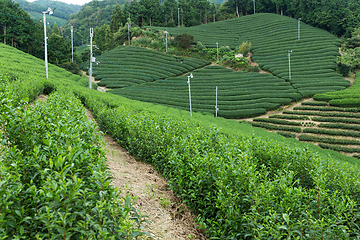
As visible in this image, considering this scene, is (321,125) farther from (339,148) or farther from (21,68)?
(21,68)

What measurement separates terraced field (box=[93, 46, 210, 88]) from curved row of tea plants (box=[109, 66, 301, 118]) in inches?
165

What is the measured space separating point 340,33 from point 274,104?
158 feet

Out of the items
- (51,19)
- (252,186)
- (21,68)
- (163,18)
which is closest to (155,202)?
(252,186)

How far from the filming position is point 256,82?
42.8 metres

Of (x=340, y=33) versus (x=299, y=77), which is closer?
(x=299, y=77)

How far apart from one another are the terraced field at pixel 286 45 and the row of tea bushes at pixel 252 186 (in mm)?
33965

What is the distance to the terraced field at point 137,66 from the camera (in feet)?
159

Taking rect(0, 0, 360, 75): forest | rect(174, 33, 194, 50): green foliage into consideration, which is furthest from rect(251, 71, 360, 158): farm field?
rect(174, 33, 194, 50): green foliage

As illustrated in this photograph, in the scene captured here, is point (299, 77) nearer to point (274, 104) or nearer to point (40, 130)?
point (274, 104)

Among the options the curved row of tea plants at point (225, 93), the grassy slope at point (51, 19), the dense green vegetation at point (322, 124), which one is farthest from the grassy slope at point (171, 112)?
the grassy slope at point (51, 19)

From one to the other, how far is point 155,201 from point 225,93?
3562cm

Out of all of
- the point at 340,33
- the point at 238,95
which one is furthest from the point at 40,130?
the point at 340,33

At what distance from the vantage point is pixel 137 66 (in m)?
53.9

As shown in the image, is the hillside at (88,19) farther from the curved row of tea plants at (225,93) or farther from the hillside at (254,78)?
the curved row of tea plants at (225,93)
